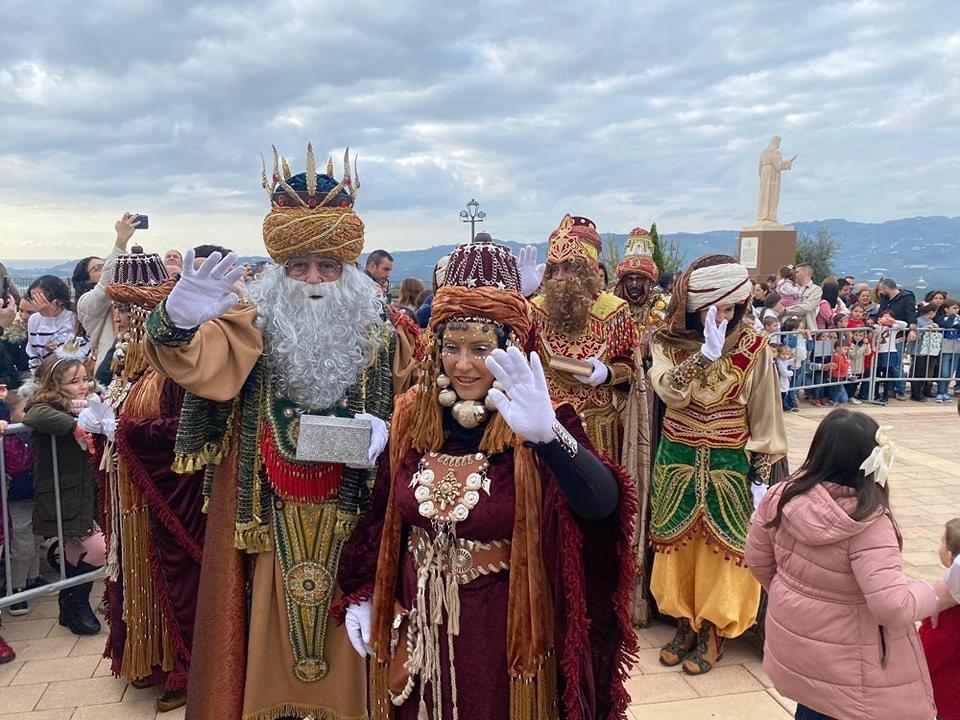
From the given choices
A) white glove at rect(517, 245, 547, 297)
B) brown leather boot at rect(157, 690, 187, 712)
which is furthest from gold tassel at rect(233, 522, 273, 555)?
white glove at rect(517, 245, 547, 297)

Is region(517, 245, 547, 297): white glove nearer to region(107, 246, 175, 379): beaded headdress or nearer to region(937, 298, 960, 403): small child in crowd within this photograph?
region(107, 246, 175, 379): beaded headdress

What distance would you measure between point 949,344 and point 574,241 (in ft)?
34.0

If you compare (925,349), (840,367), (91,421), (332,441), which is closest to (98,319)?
(91,421)

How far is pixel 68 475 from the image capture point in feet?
14.4

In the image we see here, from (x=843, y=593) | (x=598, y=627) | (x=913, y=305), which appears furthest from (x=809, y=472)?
(x=913, y=305)

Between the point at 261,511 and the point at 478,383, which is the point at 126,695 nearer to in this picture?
the point at 261,511

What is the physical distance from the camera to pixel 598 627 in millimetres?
2291

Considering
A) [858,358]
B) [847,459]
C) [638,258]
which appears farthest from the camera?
[858,358]

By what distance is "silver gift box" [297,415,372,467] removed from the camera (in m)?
2.72

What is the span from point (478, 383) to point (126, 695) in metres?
2.92

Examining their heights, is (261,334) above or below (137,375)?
above

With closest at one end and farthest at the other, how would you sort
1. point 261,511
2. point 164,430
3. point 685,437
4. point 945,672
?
point 945,672
point 261,511
point 164,430
point 685,437

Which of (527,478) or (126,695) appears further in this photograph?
(126,695)

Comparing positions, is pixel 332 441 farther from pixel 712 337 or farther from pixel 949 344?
pixel 949 344
